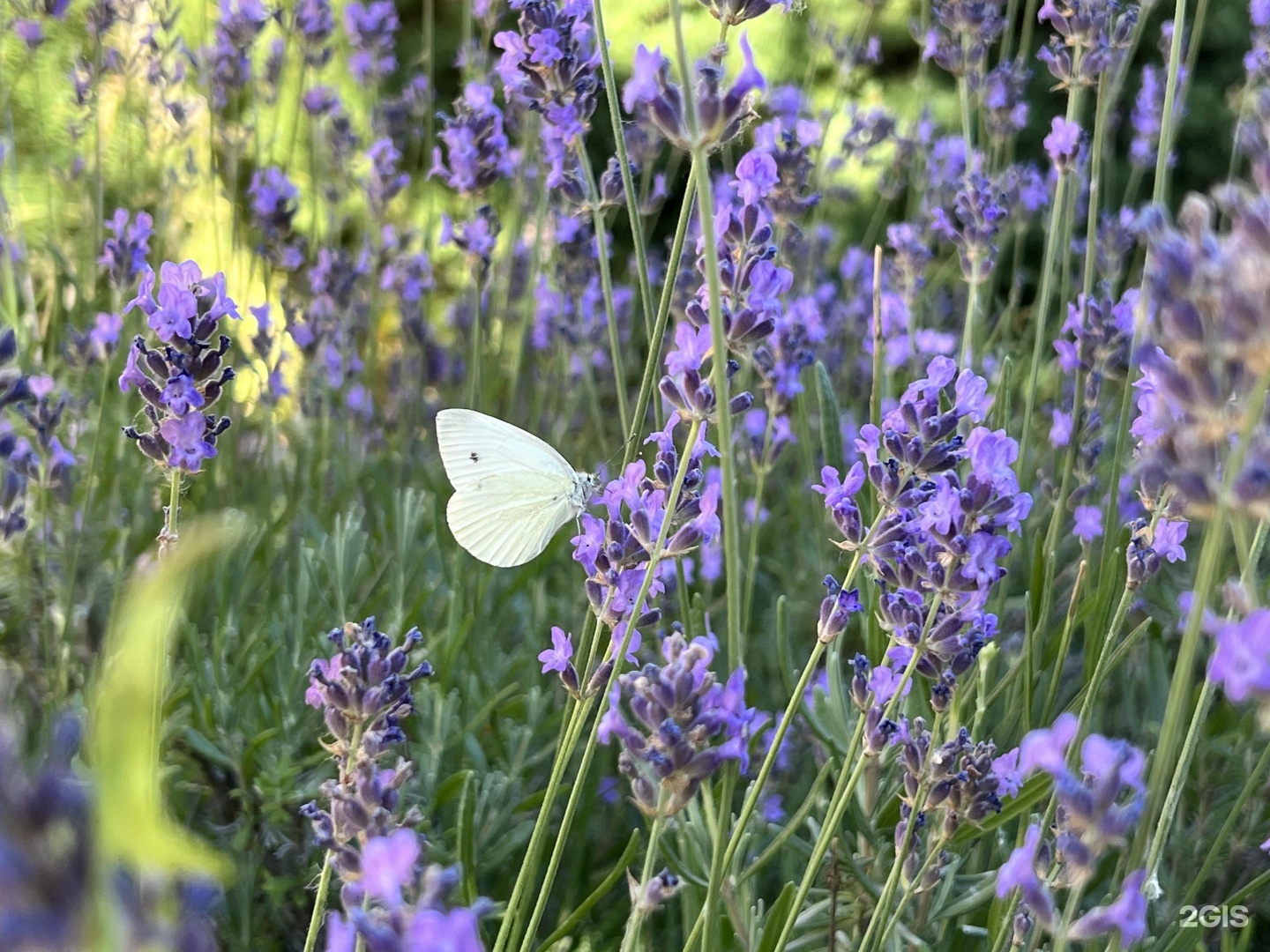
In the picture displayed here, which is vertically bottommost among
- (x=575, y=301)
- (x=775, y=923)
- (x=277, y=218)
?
(x=775, y=923)

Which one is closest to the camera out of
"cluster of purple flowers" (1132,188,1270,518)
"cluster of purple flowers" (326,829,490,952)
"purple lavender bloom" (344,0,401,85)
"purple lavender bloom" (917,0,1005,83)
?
"cluster of purple flowers" (326,829,490,952)

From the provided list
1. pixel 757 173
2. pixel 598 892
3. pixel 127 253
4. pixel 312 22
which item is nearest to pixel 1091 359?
pixel 757 173

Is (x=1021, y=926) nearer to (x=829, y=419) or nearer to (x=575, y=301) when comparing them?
(x=829, y=419)

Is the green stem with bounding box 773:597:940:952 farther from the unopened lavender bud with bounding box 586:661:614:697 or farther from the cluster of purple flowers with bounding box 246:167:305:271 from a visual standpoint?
the cluster of purple flowers with bounding box 246:167:305:271

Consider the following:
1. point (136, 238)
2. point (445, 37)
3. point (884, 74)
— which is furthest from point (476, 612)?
point (884, 74)

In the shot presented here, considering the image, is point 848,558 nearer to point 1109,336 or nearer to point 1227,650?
point 1109,336

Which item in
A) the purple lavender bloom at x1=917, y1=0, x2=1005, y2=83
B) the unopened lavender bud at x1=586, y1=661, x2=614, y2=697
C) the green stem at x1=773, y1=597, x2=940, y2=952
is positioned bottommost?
the green stem at x1=773, y1=597, x2=940, y2=952

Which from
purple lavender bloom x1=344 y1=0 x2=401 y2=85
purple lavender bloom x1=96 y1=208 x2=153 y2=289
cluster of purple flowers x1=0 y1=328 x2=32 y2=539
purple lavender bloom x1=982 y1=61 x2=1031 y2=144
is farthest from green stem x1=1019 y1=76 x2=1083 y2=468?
purple lavender bloom x1=344 y1=0 x2=401 y2=85

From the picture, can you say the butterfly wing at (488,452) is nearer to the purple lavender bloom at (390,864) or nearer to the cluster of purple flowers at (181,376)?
the cluster of purple flowers at (181,376)
